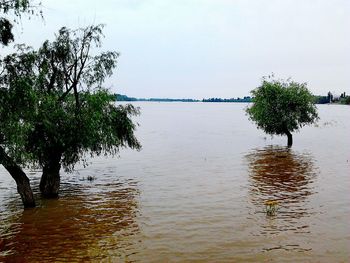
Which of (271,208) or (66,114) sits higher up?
(66,114)

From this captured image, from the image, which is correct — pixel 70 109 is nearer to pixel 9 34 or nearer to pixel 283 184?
pixel 9 34

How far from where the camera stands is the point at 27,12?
56.9 ft

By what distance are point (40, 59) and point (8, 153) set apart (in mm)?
7758

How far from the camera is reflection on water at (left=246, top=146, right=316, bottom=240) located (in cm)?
2192

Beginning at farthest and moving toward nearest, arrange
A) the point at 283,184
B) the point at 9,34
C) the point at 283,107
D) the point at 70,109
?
the point at 283,107
the point at 283,184
the point at 70,109
the point at 9,34

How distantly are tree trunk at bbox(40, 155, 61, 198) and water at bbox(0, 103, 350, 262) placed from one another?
0.78m

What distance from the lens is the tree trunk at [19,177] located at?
69.8 ft

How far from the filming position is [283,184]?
32500 mm

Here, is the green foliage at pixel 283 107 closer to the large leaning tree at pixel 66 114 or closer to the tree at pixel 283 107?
the tree at pixel 283 107

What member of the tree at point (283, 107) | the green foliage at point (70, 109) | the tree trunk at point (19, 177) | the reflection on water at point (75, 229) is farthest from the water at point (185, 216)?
the tree at point (283, 107)

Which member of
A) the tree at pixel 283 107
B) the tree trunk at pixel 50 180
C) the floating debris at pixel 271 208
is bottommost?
the floating debris at pixel 271 208

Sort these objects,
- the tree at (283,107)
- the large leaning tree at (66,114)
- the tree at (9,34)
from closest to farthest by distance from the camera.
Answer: the tree at (9,34) → the large leaning tree at (66,114) → the tree at (283,107)

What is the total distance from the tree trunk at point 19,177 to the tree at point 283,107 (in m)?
38.3

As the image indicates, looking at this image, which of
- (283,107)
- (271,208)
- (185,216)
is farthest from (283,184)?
(283,107)
